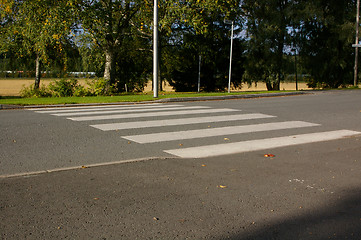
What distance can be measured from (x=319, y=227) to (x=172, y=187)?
1.79 m

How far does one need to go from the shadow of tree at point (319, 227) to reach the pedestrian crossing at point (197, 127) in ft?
9.13

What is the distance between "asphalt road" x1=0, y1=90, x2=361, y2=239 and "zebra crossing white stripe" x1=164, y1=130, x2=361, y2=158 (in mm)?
76

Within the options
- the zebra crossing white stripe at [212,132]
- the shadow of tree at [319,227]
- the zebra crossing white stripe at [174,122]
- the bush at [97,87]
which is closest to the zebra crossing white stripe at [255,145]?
the zebra crossing white stripe at [212,132]

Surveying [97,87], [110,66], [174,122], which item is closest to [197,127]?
[174,122]

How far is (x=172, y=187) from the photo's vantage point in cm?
482

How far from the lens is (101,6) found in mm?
23359

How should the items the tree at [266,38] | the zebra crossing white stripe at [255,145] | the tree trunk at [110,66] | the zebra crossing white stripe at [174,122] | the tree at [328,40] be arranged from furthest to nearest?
the tree at [266,38], the tree at [328,40], the tree trunk at [110,66], the zebra crossing white stripe at [174,122], the zebra crossing white stripe at [255,145]

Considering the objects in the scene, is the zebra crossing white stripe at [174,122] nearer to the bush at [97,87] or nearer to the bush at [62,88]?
the bush at [97,87]

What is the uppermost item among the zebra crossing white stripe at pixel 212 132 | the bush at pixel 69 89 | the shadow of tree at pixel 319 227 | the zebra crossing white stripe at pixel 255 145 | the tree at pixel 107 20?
the tree at pixel 107 20

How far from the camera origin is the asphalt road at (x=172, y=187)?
3646mm

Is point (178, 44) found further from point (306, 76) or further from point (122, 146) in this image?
point (122, 146)

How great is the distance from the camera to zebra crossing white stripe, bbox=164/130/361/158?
22.2 feet

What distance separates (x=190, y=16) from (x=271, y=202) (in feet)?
66.9

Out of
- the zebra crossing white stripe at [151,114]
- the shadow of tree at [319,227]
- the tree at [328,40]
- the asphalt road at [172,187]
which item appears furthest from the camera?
the tree at [328,40]
